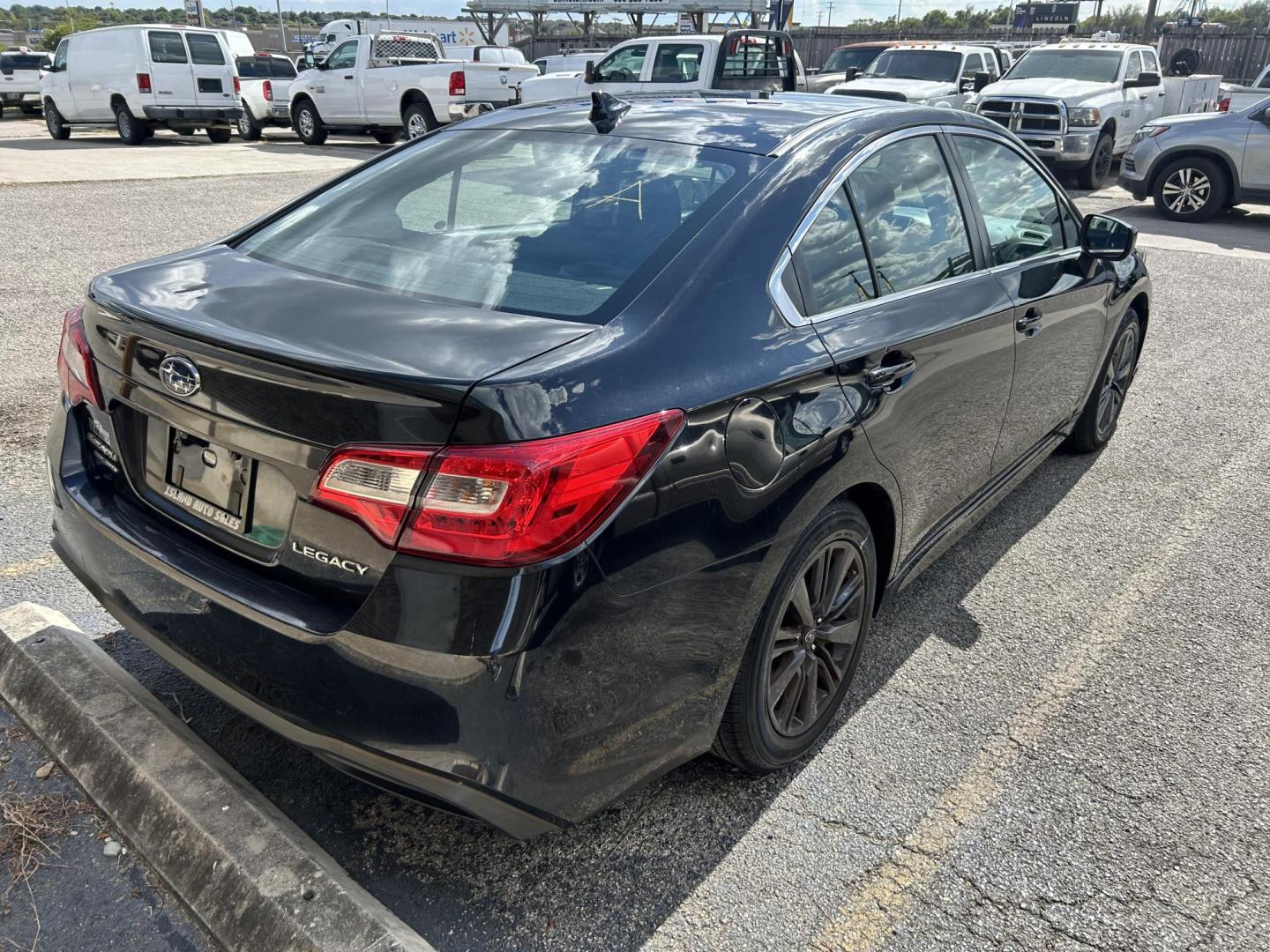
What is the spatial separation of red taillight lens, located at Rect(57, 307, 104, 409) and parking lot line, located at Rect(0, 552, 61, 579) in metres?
1.22

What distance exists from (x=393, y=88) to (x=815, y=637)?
17886mm

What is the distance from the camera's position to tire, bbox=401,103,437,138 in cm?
1814

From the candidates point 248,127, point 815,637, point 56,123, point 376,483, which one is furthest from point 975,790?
point 56,123

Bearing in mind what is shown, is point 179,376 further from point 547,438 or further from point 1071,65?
point 1071,65

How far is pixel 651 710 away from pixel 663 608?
9.2 inches

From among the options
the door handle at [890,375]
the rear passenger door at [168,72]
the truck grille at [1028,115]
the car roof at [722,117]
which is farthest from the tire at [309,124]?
the door handle at [890,375]

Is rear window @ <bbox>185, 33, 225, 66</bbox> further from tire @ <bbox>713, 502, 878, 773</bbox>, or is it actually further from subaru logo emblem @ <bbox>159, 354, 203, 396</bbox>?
tire @ <bbox>713, 502, 878, 773</bbox>

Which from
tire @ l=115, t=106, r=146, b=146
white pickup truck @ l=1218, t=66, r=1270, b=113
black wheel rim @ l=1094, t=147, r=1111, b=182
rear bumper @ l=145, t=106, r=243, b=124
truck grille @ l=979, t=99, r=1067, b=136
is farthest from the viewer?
tire @ l=115, t=106, r=146, b=146

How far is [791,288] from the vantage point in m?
2.48

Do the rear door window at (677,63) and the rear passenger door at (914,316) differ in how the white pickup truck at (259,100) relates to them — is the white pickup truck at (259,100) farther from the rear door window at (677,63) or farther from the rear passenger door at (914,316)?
the rear passenger door at (914,316)

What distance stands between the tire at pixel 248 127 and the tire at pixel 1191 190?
622 inches

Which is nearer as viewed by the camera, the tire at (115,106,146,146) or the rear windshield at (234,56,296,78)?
the tire at (115,106,146,146)

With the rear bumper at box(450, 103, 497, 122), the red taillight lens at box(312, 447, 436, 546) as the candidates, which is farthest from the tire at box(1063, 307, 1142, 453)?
the rear bumper at box(450, 103, 497, 122)

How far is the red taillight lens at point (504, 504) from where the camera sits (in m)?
1.81
